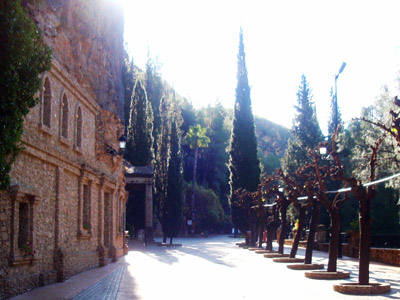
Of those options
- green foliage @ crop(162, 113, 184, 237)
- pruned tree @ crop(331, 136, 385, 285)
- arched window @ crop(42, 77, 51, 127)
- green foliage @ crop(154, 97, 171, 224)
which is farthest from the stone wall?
green foliage @ crop(154, 97, 171, 224)

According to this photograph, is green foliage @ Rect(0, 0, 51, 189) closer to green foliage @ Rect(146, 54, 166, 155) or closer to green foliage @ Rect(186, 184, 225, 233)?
green foliage @ Rect(146, 54, 166, 155)

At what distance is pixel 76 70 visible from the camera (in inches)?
793

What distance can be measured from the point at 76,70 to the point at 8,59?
427 inches

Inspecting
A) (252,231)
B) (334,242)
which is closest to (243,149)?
(252,231)

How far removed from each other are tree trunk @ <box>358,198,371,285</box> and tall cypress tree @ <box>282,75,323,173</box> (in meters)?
37.6

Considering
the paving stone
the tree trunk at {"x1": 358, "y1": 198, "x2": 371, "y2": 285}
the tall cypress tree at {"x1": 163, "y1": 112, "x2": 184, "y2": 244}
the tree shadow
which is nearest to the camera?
the paving stone

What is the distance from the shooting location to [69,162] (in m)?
18.4

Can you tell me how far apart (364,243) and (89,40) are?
44.6ft

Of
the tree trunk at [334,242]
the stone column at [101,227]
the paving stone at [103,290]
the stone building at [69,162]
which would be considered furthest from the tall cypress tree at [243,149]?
the tree trunk at [334,242]

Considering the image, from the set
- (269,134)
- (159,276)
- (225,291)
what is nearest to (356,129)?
(159,276)

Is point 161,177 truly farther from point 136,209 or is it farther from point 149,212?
point 149,212

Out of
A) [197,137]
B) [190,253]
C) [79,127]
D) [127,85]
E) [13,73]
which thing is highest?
[127,85]

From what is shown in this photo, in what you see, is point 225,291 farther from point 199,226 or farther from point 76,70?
point 199,226

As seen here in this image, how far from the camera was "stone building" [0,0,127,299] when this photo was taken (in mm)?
13922
